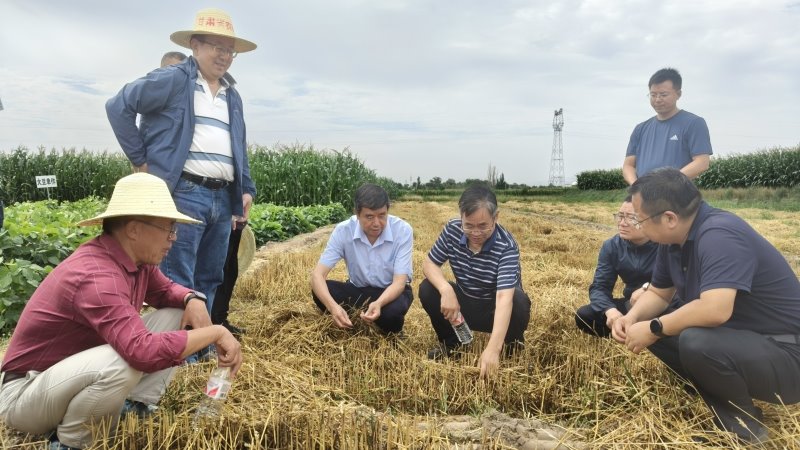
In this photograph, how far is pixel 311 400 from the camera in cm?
269

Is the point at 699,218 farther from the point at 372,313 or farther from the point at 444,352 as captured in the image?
the point at 372,313

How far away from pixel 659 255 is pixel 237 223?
2914mm

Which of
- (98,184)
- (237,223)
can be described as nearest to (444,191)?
(98,184)

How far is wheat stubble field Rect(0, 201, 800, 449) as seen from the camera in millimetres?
2250

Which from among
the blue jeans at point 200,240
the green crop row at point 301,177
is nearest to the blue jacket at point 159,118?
the blue jeans at point 200,240

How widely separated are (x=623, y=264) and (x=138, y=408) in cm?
291

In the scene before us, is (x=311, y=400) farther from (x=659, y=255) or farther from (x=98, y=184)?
(x=98, y=184)

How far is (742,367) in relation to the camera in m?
2.35

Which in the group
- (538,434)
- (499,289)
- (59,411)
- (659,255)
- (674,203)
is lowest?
(538,434)

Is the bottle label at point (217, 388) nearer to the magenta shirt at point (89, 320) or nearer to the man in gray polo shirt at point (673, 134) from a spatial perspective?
the magenta shirt at point (89, 320)

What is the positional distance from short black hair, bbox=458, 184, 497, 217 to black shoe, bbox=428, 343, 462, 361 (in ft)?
2.94

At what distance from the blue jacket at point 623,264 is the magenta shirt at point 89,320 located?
8.50ft

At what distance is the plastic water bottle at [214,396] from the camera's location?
2336mm

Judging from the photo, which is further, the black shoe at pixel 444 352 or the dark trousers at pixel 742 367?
the black shoe at pixel 444 352
